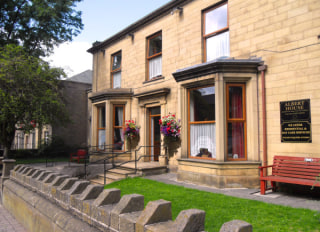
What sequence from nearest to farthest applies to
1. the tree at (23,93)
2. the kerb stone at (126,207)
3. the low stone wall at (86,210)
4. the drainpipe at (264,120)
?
the low stone wall at (86,210) < the kerb stone at (126,207) < the drainpipe at (264,120) < the tree at (23,93)

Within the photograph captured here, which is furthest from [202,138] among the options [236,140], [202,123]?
[236,140]

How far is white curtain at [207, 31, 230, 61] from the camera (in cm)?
877

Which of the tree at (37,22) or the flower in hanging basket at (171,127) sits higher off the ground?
the tree at (37,22)

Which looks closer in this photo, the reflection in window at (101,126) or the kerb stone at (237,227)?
the kerb stone at (237,227)

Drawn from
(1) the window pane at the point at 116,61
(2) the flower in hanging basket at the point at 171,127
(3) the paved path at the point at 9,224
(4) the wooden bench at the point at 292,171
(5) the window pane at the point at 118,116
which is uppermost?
(1) the window pane at the point at 116,61

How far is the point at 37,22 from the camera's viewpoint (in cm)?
1769

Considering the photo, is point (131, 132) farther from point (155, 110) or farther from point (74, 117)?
point (74, 117)

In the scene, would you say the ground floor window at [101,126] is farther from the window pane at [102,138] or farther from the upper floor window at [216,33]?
the upper floor window at [216,33]

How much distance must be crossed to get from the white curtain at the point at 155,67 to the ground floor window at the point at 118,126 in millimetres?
2367

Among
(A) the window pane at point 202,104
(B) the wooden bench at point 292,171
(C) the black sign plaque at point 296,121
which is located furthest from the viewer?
(A) the window pane at point 202,104

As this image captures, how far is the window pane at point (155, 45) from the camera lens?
1155 centimetres

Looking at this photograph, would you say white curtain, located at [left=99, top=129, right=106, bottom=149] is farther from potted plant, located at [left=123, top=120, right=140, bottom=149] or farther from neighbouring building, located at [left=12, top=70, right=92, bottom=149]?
neighbouring building, located at [left=12, top=70, right=92, bottom=149]

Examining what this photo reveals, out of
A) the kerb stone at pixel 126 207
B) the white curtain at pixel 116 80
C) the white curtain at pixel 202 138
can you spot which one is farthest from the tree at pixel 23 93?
the kerb stone at pixel 126 207

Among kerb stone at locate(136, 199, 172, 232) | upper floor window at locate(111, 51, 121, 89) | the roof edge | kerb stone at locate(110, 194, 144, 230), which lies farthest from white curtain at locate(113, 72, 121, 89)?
kerb stone at locate(136, 199, 172, 232)
